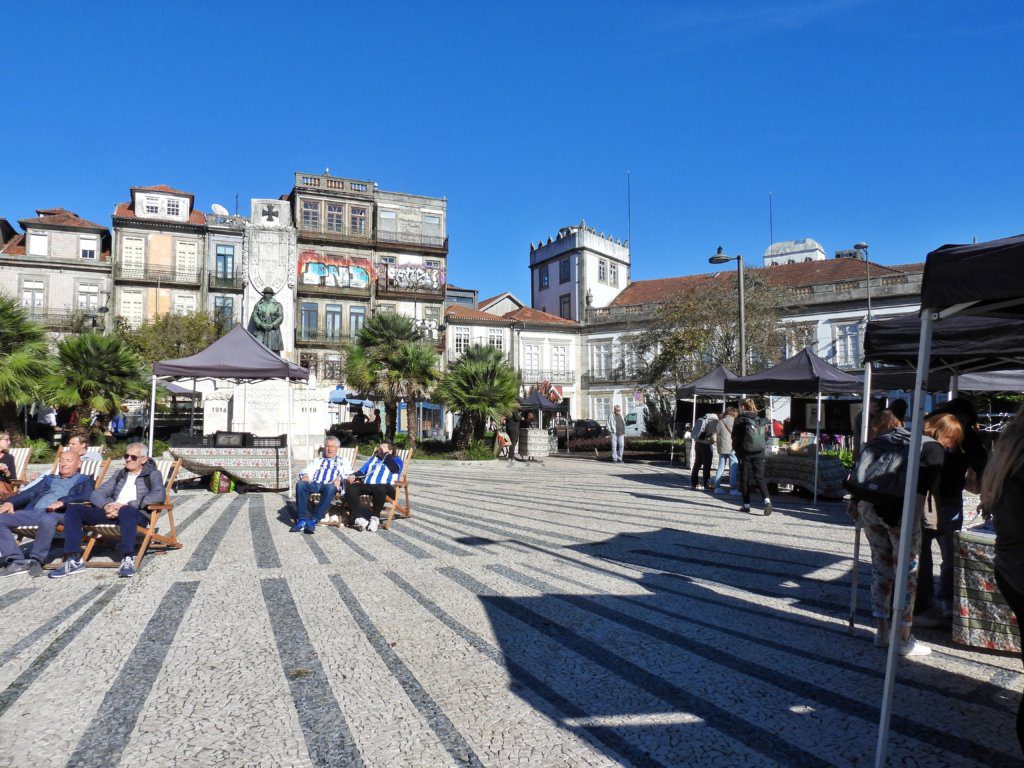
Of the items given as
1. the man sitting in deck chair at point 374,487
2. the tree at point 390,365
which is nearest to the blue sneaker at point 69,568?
the man sitting in deck chair at point 374,487

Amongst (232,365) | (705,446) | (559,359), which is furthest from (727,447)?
(559,359)

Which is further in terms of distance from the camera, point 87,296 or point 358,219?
point 358,219

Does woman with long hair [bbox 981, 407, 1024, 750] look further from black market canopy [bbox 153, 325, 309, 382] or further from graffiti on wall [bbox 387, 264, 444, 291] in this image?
graffiti on wall [bbox 387, 264, 444, 291]

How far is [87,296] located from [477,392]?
3047 centimetres

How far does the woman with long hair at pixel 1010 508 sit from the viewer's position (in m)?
2.31

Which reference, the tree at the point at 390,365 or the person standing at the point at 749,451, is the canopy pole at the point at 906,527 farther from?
the tree at the point at 390,365

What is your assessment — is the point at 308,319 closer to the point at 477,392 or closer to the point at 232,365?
the point at 477,392

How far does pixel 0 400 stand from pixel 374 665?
15758mm

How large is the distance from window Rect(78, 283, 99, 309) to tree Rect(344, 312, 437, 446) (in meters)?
25.1

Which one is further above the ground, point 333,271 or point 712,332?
point 333,271

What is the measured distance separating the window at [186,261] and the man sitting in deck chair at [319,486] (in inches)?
1389

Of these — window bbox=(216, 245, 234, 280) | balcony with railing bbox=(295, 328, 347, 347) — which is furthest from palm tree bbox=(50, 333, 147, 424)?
window bbox=(216, 245, 234, 280)

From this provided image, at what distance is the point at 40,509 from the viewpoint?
5941mm

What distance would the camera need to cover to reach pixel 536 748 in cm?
268
